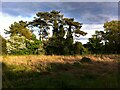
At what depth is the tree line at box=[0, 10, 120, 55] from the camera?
3509 cm

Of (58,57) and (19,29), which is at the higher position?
(19,29)

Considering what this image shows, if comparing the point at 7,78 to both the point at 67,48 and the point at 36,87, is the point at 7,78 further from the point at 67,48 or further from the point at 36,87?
the point at 67,48

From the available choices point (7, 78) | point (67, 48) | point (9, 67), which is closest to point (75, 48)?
point (67, 48)

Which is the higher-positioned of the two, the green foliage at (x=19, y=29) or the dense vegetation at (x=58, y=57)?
the green foliage at (x=19, y=29)

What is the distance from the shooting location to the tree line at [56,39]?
115 ft

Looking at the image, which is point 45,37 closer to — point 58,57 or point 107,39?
point 107,39

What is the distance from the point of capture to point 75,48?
116ft

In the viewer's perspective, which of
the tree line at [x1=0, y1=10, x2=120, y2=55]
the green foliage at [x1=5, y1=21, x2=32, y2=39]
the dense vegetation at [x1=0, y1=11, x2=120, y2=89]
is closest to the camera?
the dense vegetation at [x1=0, y1=11, x2=120, y2=89]

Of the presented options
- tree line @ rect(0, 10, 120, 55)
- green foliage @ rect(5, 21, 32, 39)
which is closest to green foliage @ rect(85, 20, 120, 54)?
tree line @ rect(0, 10, 120, 55)

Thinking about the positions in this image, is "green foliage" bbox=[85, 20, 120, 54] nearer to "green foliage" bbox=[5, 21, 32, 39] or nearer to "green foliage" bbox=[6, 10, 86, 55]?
"green foliage" bbox=[6, 10, 86, 55]

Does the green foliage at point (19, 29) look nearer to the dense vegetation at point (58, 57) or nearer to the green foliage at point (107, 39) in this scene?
the dense vegetation at point (58, 57)

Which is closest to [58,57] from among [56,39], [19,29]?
[56,39]

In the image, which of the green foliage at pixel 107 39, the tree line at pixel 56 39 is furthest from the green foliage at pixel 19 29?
the green foliage at pixel 107 39

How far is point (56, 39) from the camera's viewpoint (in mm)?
39750
